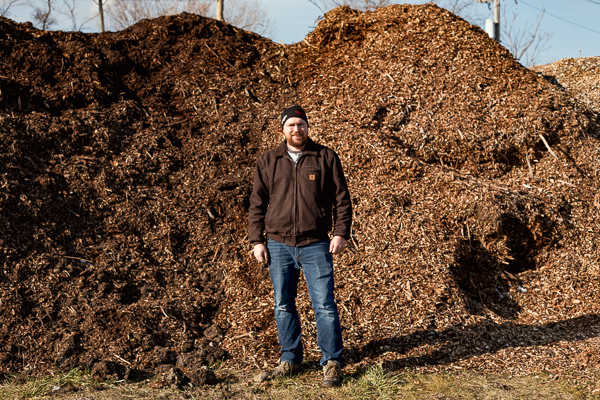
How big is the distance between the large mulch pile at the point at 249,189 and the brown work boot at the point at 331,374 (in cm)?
49

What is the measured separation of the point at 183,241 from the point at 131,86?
9.84 feet

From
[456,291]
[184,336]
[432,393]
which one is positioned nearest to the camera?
[432,393]

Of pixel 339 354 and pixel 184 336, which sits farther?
pixel 184 336

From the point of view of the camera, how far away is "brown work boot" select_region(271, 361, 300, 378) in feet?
13.3

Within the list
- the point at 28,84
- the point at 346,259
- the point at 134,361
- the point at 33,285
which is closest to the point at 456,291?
the point at 346,259

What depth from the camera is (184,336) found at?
489 centimetres

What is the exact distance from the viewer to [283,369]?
406 centimetres

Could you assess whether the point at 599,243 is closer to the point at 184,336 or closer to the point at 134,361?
the point at 184,336

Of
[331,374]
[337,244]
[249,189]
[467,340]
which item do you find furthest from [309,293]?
[249,189]

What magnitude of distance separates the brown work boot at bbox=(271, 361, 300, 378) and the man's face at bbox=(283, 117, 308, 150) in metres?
1.70

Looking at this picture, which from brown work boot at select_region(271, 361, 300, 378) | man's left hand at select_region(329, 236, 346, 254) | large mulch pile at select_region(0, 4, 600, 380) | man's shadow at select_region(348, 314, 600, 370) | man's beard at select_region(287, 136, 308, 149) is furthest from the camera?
large mulch pile at select_region(0, 4, 600, 380)

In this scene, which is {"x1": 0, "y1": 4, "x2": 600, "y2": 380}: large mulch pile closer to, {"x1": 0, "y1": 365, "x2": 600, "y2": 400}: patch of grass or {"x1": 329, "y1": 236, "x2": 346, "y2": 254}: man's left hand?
{"x1": 0, "y1": 365, "x2": 600, "y2": 400}: patch of grass

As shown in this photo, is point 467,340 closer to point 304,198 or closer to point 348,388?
point 348,388

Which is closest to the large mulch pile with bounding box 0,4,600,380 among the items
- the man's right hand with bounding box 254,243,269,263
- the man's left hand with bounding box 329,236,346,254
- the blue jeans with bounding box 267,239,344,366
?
the blue jeans with bounding box 267,239,344,366
